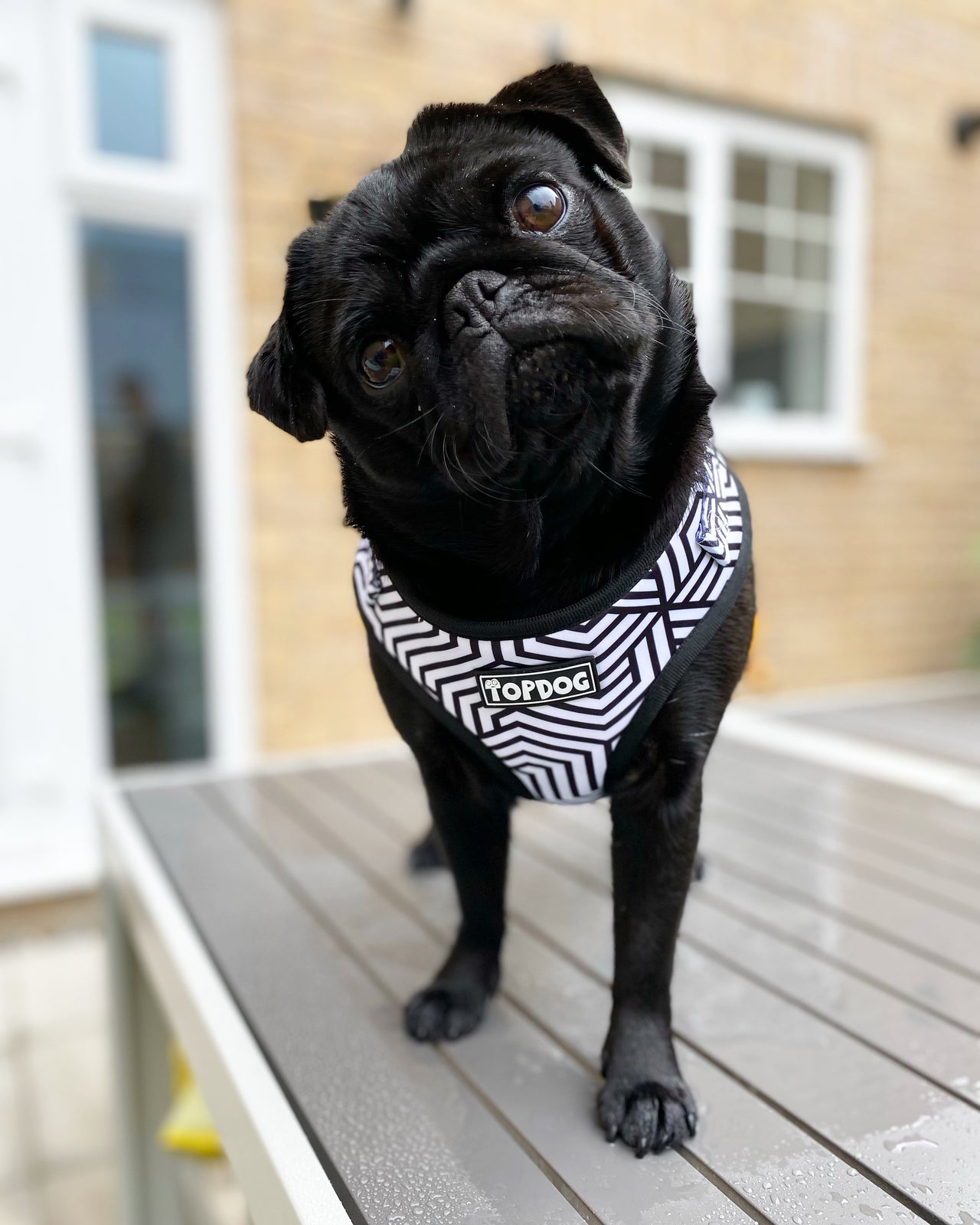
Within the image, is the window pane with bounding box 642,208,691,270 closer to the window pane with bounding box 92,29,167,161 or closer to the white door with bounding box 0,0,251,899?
the white door with bounding box 0,0,251,899

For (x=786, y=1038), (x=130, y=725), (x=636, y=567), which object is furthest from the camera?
(x=130, y=725)

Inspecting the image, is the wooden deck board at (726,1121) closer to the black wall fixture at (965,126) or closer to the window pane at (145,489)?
the window pane at (145,489)

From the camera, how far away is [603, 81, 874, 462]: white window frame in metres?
3.86

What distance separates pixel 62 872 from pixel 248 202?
2.27 meters

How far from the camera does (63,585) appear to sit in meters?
3.06

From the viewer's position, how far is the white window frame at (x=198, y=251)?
290 centimetres

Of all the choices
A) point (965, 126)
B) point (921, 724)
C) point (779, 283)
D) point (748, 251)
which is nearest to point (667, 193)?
point (748, 251)

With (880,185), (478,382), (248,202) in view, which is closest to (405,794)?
(478,382)

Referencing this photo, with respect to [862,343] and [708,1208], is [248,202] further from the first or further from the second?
[708,1208]

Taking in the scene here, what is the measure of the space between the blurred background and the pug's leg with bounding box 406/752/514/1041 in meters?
1.44

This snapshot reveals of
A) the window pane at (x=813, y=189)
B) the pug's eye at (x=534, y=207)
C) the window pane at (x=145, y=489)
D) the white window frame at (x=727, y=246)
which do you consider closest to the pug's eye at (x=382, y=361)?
the pug's eye at (x=534, y=207)

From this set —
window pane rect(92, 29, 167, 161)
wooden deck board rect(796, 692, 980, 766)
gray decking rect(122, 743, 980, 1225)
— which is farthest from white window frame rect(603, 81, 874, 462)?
gray decking rect(122, 743, 980, 1225)

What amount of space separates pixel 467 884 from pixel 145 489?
2.52 metres

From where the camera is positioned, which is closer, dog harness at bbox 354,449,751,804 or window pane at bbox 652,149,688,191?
dog harness at bbox 354,449,751,804
